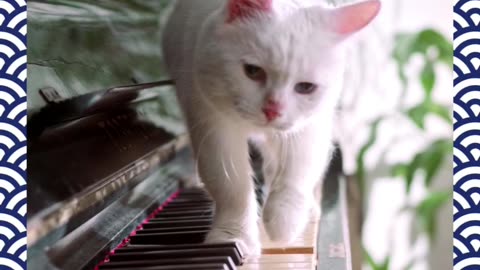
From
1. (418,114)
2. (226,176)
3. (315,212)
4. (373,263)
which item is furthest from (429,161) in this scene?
(226,176)

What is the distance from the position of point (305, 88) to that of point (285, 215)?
0.23 meters

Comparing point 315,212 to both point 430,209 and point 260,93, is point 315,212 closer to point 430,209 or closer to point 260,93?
point 260,93

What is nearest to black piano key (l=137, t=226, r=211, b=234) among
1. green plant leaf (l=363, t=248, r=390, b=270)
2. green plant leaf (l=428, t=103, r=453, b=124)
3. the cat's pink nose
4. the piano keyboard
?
the piano keyboard

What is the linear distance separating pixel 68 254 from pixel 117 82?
0.34 meters

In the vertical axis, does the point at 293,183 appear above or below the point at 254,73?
below

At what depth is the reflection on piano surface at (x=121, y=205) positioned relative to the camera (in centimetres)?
76

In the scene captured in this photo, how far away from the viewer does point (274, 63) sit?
0.92m

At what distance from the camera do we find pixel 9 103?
2.18 ft

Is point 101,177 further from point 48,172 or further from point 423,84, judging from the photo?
point 423,84

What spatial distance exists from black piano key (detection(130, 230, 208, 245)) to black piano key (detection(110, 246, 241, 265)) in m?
0.07

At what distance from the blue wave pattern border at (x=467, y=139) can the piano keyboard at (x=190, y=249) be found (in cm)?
22

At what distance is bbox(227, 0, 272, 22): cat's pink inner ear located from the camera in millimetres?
950

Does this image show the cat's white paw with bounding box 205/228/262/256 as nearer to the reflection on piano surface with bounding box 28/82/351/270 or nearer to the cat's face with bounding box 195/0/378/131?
the reflection on piano surface with bounding box 28/82/351/270

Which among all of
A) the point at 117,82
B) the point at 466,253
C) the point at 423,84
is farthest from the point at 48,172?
the point at 423,84
